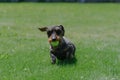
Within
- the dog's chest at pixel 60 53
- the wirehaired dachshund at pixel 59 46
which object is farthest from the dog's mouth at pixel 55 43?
the dog's chest at pixel 60 53

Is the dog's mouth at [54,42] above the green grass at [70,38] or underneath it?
above

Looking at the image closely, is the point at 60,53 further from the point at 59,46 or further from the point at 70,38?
the point at 70,38

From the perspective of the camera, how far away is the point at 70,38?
36.6 ft

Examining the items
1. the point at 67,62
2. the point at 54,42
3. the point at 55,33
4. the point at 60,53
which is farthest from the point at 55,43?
the point at 67,62

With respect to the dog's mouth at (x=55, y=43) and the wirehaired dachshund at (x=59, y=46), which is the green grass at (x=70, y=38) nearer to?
the wirehaired dachshund at (x=59, y=46)

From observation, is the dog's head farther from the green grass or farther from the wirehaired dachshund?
the green grass

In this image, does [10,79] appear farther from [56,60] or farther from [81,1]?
[81,1]

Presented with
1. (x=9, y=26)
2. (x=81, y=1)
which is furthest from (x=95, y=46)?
(x=81, y=1)

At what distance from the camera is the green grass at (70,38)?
6949 mm

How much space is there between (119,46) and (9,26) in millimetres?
5197

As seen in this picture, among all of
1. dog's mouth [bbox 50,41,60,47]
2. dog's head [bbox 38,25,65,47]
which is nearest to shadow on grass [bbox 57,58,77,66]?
dog's mouth [bbox 50,41,60,47]

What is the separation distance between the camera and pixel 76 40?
10734 mm

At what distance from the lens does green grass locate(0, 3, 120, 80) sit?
6.95 metres

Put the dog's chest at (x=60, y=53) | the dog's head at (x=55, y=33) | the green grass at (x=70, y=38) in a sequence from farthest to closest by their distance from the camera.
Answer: the dog's chest at (x=60, y=53) → the dog's head at (x=55, y=33) → the green grass at (x=70, y=38)
